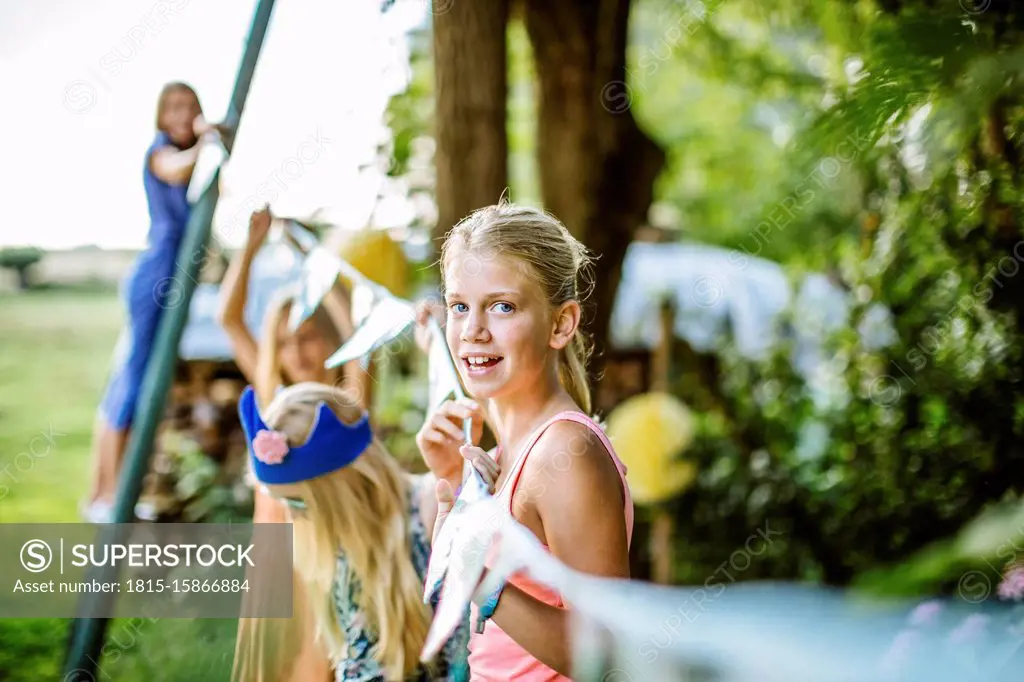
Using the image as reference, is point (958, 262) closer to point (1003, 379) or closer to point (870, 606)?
point (1003, 379)

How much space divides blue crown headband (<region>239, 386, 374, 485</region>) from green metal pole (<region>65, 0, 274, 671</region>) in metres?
0.79

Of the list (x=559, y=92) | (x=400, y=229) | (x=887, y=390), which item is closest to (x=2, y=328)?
(x=400, y=229)

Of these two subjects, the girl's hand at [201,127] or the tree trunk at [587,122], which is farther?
the tree trunk at [587,122]

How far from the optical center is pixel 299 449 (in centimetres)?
236

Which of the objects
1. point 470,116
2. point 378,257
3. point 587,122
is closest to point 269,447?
point 470,116

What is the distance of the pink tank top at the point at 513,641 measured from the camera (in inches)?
64.8

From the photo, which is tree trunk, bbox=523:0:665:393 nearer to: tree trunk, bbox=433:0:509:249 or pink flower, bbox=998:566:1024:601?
tree trunk, bbox=433:0:509:249

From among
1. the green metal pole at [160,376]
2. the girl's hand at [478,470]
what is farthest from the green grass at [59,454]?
the girl's hand at [478,470]

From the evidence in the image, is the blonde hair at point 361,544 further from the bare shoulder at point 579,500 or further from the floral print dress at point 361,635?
the bare shoulder at point 579,500

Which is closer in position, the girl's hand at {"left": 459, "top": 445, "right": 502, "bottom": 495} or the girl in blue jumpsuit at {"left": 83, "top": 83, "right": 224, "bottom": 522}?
the girl's hand at {"left": 459, "top": 445, "right": 502, "bottom": 495}

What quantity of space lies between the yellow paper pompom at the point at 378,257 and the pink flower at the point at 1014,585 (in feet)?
9.09

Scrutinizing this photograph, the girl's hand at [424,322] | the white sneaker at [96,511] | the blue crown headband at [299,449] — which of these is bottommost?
the white sneaker at [96,511]

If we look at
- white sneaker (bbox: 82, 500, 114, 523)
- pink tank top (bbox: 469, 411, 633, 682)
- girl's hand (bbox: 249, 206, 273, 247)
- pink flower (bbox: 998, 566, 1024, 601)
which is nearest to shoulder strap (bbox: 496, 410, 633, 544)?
pink tank top (bbox: 469, 411, 633, 682)

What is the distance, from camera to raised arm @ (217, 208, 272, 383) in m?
2.95
